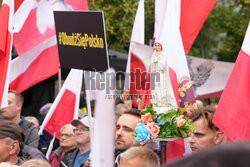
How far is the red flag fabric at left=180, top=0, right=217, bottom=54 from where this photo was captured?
5531 millimetres

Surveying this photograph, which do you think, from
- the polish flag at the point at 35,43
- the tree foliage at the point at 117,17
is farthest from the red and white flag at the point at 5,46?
the tree foliage at the point at 117,17

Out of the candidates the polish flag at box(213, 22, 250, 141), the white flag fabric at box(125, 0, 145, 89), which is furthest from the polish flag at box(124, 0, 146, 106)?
the polish flag at box(213, 22, 250, 141)

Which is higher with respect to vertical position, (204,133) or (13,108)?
(204,133)

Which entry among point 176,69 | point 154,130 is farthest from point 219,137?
point 176,69

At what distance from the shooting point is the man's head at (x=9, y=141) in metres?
3.87

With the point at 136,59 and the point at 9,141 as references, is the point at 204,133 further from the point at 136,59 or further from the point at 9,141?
the point at 136,59

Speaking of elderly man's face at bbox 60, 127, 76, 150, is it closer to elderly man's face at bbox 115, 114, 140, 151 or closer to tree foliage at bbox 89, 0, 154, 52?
elderly man's face at bbox 115, 114, 140, 151

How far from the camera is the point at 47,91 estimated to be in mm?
12219

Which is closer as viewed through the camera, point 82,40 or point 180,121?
point 180,121

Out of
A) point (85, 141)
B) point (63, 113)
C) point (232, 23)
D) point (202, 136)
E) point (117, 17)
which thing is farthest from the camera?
point (232, 23)

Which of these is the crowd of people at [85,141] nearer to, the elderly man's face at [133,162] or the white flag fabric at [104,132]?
the elderly man's face at [133,162]

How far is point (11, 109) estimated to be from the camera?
5.64 metres

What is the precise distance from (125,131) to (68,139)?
1569mm

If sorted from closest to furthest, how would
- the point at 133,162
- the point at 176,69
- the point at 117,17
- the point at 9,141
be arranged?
the point at 133,162, the point at 9,141, the point at 176,69, the point at 117,17
